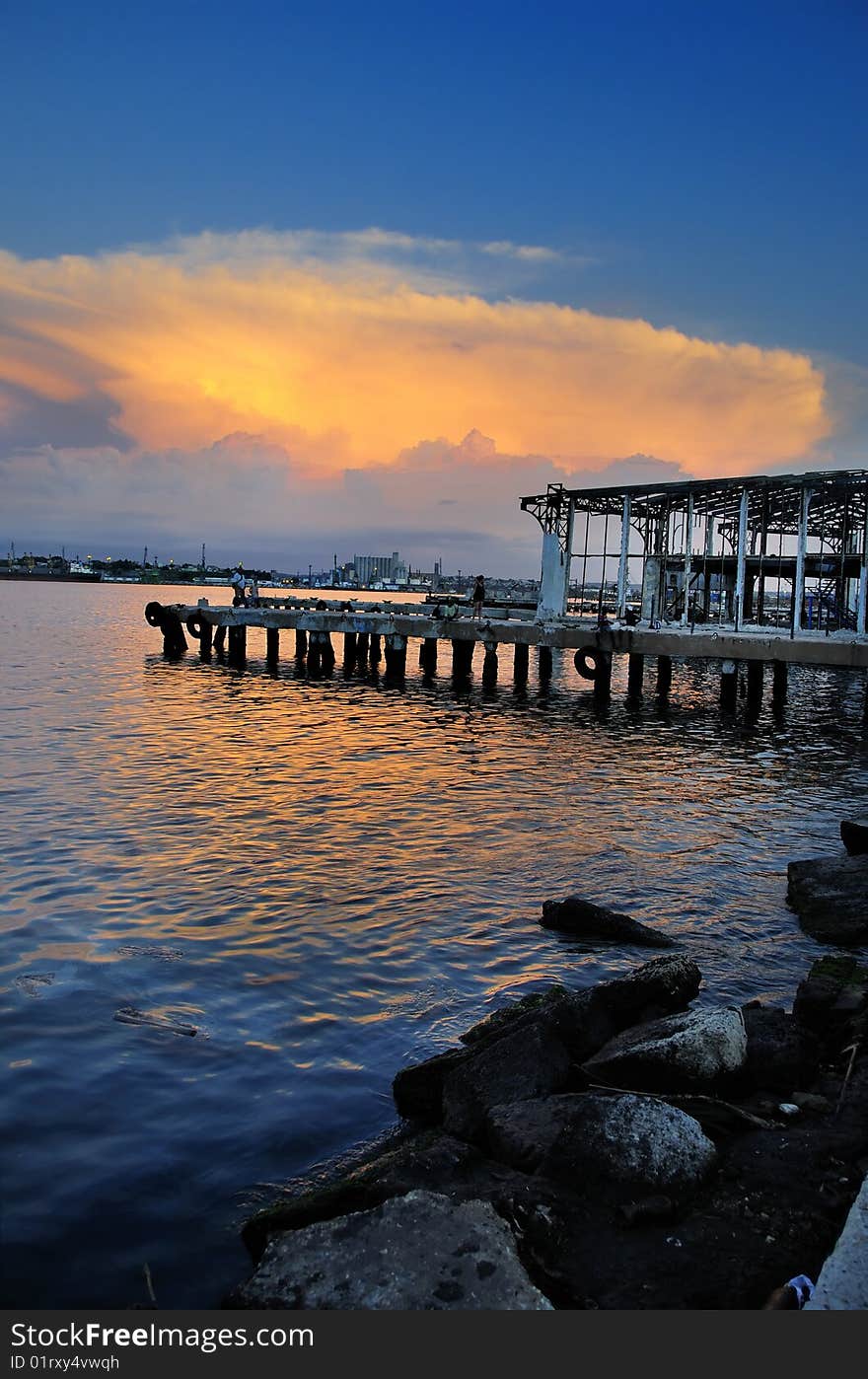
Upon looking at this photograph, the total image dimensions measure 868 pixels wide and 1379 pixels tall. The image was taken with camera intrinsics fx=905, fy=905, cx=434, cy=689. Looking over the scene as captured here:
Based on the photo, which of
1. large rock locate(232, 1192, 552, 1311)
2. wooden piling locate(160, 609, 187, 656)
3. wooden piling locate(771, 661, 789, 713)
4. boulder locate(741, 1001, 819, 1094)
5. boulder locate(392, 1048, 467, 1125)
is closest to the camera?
large rock locate(232, 1192, 552, 1311)

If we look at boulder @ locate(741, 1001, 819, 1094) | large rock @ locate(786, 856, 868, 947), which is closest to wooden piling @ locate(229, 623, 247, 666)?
large rock @ locate(786, 856, 868, 947)

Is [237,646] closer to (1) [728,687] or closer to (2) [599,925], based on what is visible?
(1) [728,687]

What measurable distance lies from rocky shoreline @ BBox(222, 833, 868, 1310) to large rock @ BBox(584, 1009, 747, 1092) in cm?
1

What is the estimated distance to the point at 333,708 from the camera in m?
30.2

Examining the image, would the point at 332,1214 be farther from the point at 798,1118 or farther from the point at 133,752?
the point at 133,752

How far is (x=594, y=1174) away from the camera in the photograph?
4.83 meters

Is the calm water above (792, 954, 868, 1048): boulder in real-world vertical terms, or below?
below

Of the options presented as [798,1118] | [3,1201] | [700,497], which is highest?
[700,497]

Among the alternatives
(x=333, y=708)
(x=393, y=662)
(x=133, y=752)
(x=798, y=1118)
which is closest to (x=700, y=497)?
(x=393, y=662)

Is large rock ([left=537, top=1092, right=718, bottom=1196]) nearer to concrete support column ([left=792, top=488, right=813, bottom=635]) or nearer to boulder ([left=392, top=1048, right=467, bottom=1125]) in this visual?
boulder ([left=392, top=1048, right=467, bottom=1125])

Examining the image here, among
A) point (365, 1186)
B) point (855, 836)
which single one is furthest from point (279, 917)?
point (855, 836)

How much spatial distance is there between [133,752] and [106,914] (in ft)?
36.5

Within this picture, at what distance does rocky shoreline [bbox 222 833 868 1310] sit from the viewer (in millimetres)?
4047

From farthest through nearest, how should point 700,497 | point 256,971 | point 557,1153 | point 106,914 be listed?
point 700,497
point 106,914
point 256,971
point 557,1153
